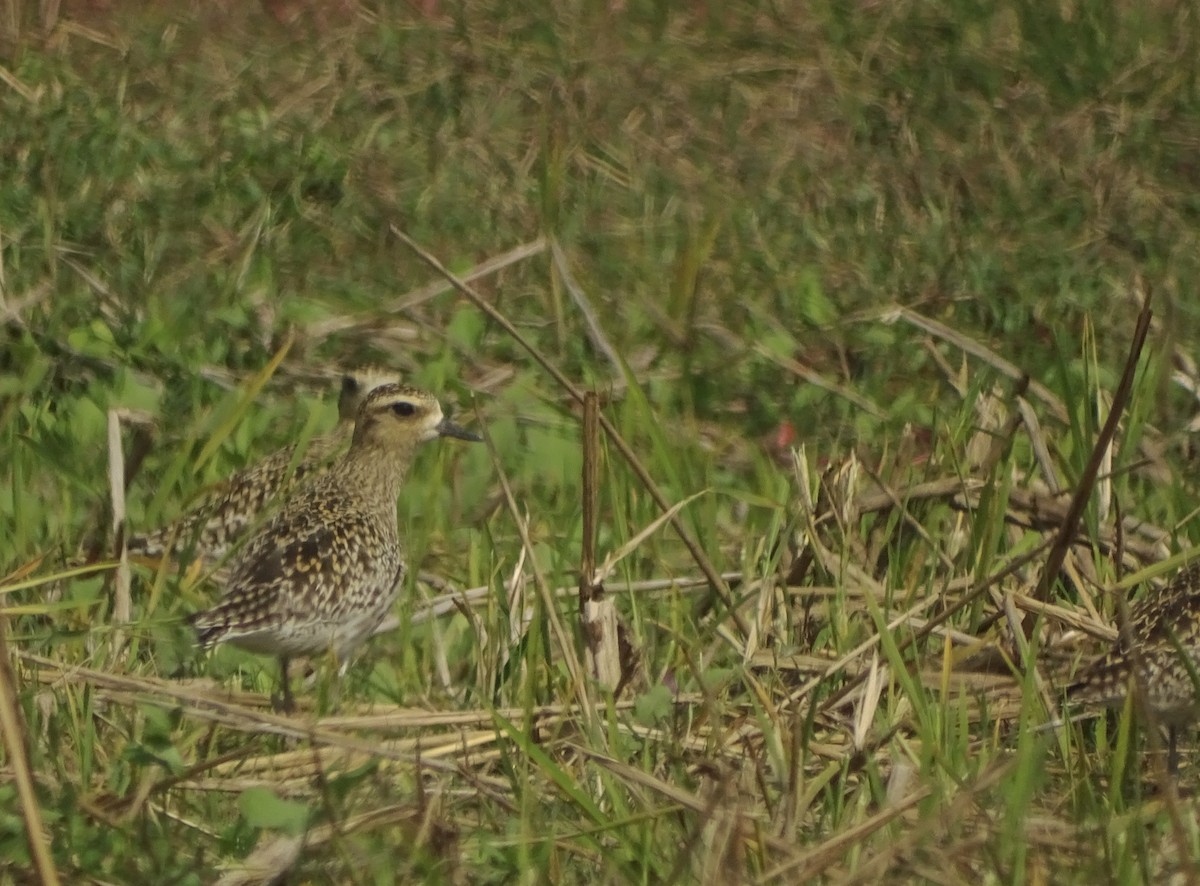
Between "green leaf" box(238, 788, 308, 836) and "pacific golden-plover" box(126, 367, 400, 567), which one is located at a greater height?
"green leaf" box(238, 788, 308, 836)

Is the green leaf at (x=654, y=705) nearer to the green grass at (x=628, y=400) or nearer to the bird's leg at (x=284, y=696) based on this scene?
the green grass at (x=628, y=400)

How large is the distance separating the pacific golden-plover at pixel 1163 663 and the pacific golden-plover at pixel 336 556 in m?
2.02

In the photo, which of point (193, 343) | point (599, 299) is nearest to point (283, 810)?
point (193, 343)

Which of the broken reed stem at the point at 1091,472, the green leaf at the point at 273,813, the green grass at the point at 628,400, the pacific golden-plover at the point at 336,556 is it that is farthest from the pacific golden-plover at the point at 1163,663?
the pacific golden-plover at the point at 336,556

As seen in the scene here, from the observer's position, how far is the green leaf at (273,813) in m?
4.24

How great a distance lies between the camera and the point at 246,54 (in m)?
12.2

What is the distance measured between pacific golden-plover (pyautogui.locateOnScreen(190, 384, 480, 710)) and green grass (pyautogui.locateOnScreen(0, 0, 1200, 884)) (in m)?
0.16

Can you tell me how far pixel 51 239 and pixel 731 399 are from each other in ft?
9.05

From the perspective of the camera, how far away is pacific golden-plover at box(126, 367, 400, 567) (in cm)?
723

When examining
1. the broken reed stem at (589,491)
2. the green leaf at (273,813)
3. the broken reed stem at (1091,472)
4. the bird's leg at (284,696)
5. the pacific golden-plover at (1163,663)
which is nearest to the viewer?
the green leaf at (273,813)

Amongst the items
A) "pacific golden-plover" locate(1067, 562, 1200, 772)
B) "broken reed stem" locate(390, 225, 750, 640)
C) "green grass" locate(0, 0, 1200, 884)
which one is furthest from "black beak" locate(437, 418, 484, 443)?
"pacific golden-plover" locate(1067, 562, 1200, 772)

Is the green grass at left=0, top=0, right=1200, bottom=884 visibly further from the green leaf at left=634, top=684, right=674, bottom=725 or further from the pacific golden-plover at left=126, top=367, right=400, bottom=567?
the pacific golden-plover at left=126, top=367, right=400, bottom=567

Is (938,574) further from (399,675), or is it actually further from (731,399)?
(731,399)

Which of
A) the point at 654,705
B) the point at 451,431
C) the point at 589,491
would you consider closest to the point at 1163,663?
the point at 654,705
